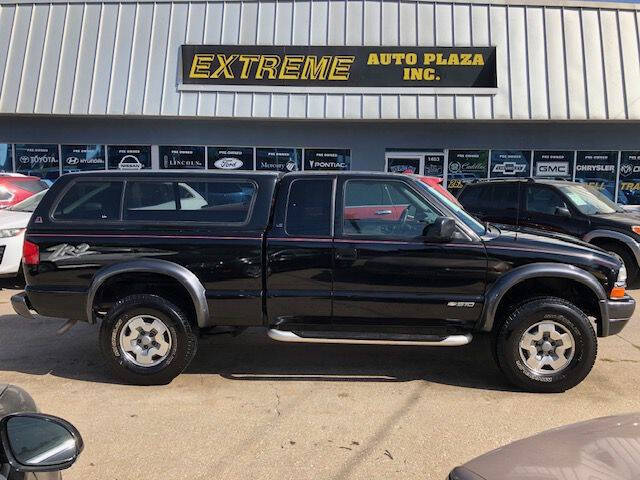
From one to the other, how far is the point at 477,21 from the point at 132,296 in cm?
1262

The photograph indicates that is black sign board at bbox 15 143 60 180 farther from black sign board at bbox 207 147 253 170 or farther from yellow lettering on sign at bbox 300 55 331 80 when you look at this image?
yellow lettering on sign at bbox 300 55 331 80

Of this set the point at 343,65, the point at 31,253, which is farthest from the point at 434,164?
the point at 31,253

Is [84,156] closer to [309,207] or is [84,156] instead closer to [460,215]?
[309,207]

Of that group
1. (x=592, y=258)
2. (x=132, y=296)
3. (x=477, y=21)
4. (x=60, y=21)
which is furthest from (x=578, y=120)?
(x=60, y=21)

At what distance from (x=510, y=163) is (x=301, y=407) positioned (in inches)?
493

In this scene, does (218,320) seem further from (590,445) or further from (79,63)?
(79,63)

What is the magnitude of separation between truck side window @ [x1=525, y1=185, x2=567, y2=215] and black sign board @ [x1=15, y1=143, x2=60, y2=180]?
1299 centimetres

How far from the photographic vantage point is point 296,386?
4.46 m

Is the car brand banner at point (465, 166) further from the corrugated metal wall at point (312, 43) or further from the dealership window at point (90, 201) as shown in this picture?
the dealership window at point (90, 201)

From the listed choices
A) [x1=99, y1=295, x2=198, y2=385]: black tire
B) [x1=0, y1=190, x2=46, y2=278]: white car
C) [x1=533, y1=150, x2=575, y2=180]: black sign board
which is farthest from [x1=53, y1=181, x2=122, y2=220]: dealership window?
[x1=533, y1=150, x2=575, y2=180]: black sign board

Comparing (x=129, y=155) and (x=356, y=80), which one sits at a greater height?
(x=356, y=80)

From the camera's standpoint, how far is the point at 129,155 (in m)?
15.2

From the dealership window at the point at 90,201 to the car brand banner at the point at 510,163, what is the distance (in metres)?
12.2

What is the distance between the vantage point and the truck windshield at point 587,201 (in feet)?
28.2
